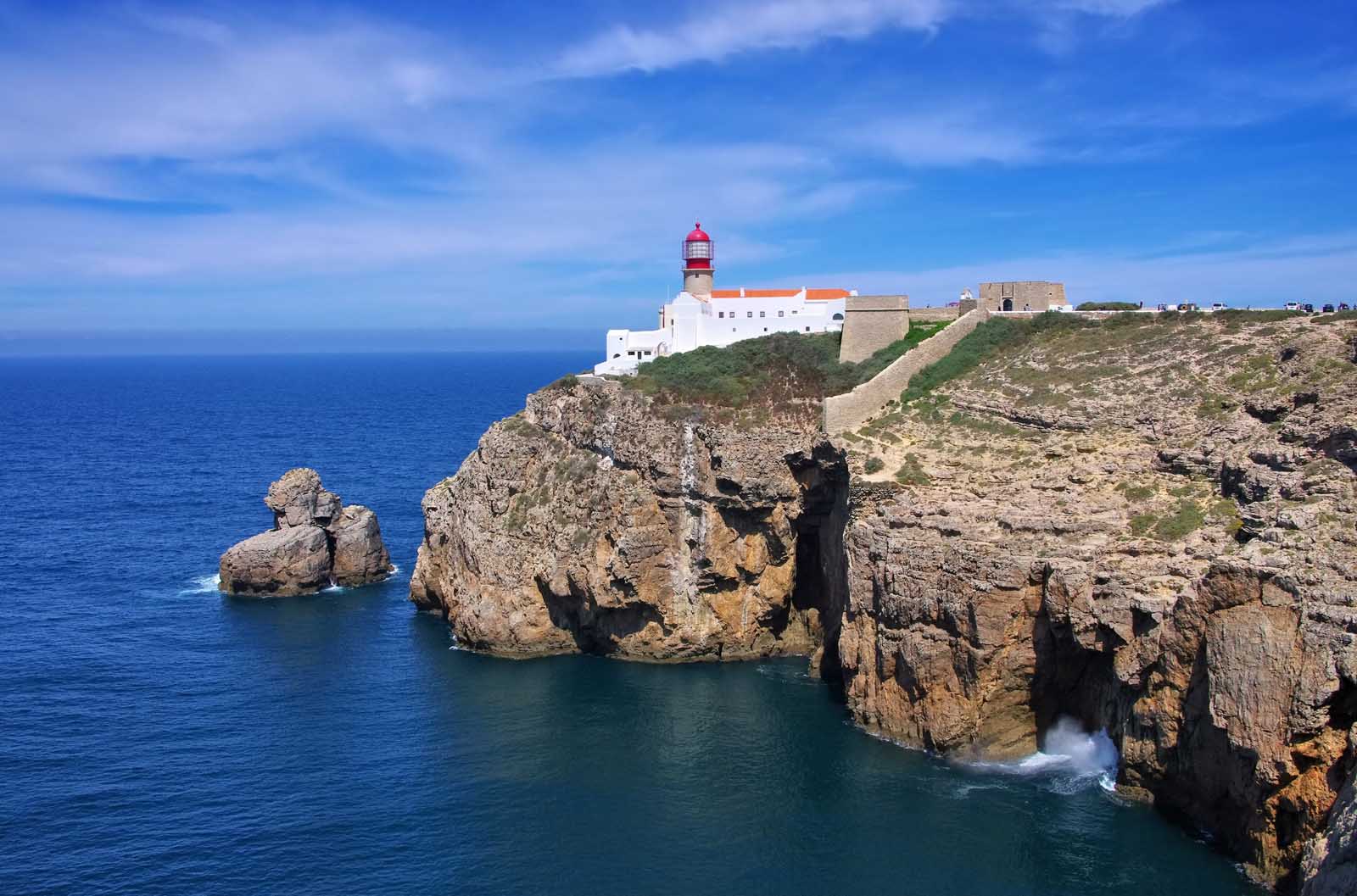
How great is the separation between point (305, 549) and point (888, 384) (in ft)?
107

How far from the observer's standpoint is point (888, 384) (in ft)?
165

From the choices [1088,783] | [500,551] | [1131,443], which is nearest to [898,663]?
[1088,783]

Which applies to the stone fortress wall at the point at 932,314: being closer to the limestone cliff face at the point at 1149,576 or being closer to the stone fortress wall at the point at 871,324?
the stone fortress wall at the point at 871,324

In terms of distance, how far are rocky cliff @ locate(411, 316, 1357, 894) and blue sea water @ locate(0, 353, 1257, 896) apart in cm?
206

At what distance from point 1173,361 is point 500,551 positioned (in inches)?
1200

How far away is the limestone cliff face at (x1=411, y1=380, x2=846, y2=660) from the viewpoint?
48.0 metres

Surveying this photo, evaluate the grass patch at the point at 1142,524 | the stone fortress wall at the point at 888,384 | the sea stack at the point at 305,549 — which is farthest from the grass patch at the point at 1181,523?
the sea stack at the point at 305,549

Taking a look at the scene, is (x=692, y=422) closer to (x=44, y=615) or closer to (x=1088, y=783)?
(x=1088, y=783)

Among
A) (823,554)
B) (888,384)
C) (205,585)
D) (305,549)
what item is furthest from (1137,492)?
(205,585)

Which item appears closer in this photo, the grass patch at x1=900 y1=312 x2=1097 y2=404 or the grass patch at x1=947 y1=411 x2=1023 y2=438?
the grass patch at x1=947 y1=411 x2=1023 y2=438

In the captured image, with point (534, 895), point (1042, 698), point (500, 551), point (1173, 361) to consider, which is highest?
point (1173, 361)

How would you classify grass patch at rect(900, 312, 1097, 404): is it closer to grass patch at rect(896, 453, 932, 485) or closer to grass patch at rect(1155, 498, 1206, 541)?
grass patch at rect(896, 453, 932, 485)

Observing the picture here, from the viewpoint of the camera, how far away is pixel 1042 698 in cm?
3762

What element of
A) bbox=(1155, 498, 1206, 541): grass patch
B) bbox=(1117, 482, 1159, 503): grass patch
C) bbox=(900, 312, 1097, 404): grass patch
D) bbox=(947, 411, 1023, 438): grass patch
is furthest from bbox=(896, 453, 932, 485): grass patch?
bbox=(1155, 498, 1206, 541): grass patch
